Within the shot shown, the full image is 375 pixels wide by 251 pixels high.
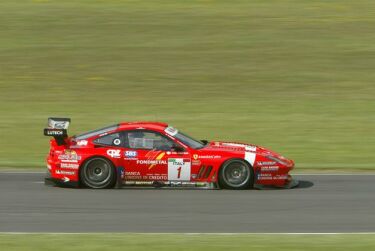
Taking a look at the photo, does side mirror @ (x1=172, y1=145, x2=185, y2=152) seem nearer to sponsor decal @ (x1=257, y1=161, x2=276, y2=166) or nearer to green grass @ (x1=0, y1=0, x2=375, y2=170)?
sponsor decal @ (x1=257, y1=161, x2=276, y2=166)

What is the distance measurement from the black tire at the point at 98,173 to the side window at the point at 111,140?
0.31 meters

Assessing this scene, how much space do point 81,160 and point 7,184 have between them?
1624 mm

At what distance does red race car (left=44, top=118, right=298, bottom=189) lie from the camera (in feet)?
47.2

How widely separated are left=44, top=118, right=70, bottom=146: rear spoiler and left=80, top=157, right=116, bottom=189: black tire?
633 millimetres

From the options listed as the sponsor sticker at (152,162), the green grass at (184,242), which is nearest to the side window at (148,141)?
the sponsor sticker at (152,162)

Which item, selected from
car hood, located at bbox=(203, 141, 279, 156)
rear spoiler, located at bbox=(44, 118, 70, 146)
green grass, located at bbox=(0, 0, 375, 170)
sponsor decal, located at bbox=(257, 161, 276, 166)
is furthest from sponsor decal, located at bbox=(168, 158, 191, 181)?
green grass, located at bbox=(0, 0, 375, 170)

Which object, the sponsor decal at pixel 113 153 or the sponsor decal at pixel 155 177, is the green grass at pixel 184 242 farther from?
the sponsor decal at pixel 113 153

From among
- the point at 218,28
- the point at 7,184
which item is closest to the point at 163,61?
the point at 218,28

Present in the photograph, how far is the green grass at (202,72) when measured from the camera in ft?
70.9

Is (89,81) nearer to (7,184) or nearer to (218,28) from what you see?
(218,28)

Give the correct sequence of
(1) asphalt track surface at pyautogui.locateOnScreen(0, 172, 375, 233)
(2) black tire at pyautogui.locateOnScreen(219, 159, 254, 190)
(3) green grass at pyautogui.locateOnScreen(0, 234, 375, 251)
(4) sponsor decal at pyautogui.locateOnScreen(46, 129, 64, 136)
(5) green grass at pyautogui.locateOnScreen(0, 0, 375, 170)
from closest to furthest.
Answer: (3) green grass at pyautogui.locateOnScreen(0, 234, 375, 251)
(1) asphalt track surface at pyautogui.locateOnScreen(0, 172, 375, 233)
(2) black tire at pyautogui.locateOnScreen(219, 159, 254, 190)
(4) sponsor decal at pyautogui.locateOnScreen(46, 129, 64, 136)
(5) green grass at pyautogui.locateOnScreen(0, 0, 375, 170)

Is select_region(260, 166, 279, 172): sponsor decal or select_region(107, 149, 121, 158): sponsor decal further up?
select_region(107, 149, 121, 158): sponsor decal

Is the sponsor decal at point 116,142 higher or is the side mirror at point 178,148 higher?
the sponsor decal at point 116,142

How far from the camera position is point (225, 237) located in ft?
34.1
